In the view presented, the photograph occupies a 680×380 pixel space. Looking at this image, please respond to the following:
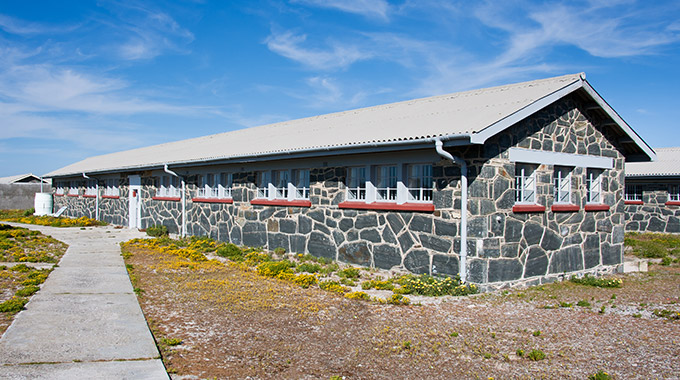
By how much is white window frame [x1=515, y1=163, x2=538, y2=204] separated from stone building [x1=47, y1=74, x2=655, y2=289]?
0.02m

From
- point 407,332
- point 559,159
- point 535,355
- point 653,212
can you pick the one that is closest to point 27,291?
point 407,332

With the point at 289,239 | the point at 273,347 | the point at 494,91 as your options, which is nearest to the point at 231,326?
the point at 273,347

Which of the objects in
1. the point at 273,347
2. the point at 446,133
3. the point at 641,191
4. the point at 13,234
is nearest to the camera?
the point at 273,347

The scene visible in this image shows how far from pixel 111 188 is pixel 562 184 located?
67.0 feet

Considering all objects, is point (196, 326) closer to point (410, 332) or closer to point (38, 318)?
point (38, 318)

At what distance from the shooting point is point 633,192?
2248 cm

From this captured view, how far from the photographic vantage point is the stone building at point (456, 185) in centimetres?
923

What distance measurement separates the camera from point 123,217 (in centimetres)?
2273

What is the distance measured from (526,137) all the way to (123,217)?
18.3 metres

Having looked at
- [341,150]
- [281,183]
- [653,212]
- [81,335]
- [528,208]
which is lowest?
[81,335]

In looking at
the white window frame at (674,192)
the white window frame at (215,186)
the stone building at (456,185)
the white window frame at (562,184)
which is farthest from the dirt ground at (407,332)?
the white window frame at (674,192)

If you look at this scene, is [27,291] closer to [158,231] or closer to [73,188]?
[158,231]

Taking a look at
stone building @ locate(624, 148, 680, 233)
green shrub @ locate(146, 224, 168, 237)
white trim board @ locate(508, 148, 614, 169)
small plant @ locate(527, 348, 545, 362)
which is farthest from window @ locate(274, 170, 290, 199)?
stone building @ locate(624, 148, 680, 233)

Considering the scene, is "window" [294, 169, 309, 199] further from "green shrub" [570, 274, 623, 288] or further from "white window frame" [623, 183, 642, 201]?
"white window frame" [623, 183, 642, 201]
